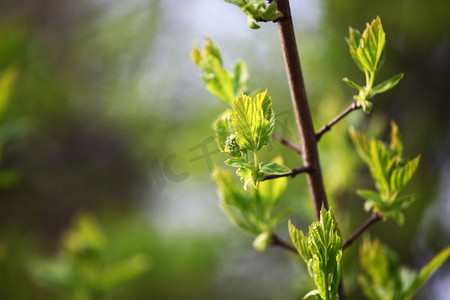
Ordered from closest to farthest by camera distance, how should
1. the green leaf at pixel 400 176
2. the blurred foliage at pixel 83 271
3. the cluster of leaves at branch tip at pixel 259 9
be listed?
1. the cluster of leaves at branch tip at pixel 259 9
2. the green leaf at pixel 400 176
3. the blurred foliage at pixel 83 271

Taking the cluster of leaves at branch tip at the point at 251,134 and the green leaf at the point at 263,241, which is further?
the green leaf at the point at 263,241

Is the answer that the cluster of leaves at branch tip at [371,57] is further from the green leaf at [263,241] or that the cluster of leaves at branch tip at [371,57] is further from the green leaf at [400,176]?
the green leaf at [263,241]

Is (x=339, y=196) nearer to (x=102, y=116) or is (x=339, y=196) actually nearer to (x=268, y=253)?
(x=268, y=253)

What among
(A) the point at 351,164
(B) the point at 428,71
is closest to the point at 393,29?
(B) the point at 428,71

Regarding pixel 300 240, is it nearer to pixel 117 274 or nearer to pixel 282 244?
pixel 282 244

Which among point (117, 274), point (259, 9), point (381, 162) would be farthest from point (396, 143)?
point (117, 274)

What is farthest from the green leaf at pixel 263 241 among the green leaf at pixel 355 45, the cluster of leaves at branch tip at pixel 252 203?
the green leaf at pixel 355 45
